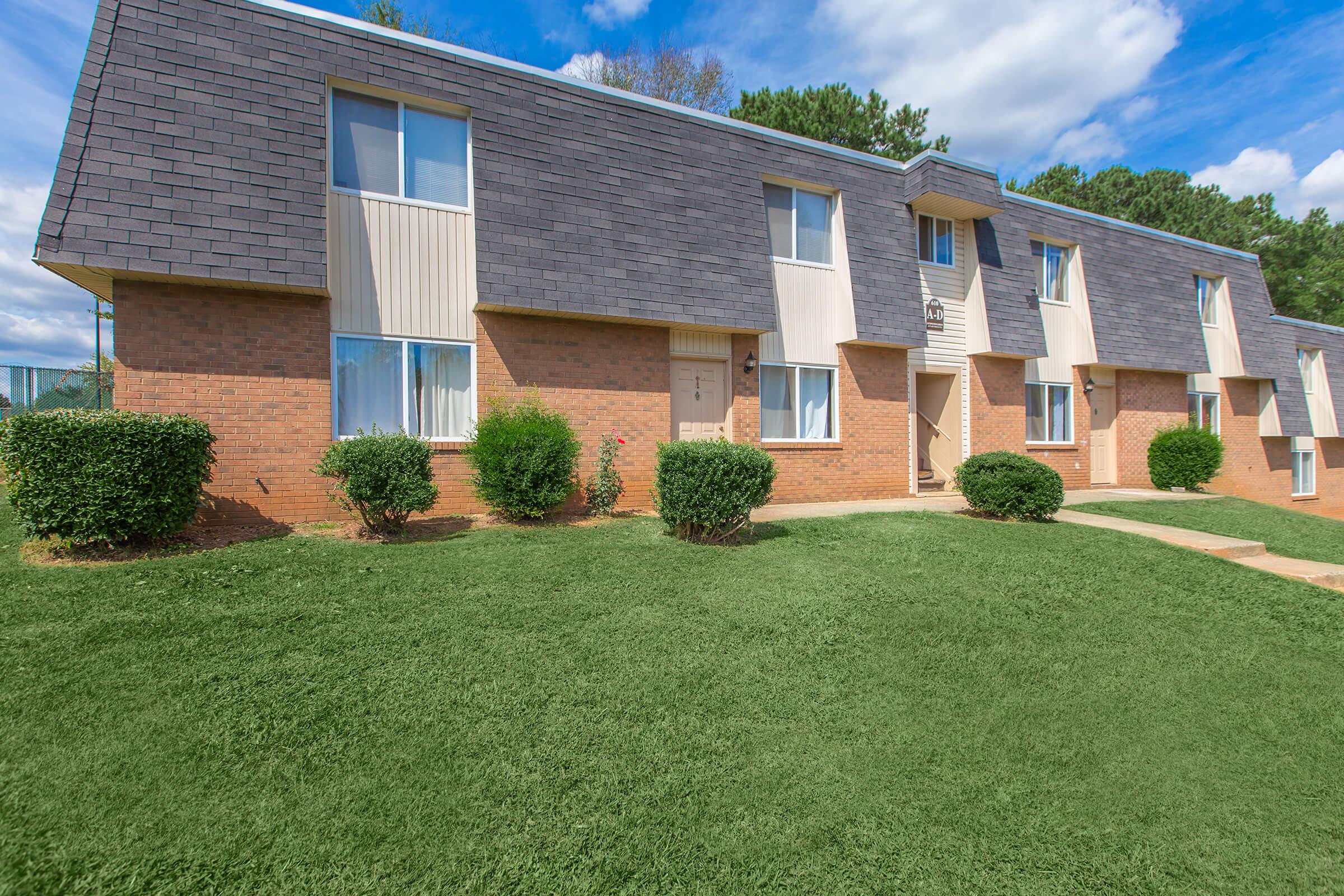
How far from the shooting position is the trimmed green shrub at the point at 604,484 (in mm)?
9141

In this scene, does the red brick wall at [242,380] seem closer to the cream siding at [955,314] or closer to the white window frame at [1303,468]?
the cream siding at [955,314]

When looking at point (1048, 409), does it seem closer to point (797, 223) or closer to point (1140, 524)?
point (1140, 524)

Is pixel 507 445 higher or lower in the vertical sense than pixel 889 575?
higher

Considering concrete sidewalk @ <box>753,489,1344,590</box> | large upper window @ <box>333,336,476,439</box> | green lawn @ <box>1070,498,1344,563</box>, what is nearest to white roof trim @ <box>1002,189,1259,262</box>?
concrete sidewalk @ <box>753,489,1344,590</box>

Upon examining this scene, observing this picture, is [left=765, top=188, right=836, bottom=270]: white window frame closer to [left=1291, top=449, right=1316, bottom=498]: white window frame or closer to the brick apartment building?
the brick apartment building

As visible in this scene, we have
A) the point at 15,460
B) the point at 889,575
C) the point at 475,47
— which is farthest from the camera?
the point at 475,47

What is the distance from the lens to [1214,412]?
17.6 m

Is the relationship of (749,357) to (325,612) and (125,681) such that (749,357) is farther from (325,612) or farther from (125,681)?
(125,681)

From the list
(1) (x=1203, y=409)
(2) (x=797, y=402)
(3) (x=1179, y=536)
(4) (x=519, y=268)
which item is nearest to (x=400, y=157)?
(4) (x=519, y=268)

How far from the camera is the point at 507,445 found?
7.77 m

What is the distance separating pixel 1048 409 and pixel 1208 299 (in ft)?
27.1

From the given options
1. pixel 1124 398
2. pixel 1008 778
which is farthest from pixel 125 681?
pixel 1124 398

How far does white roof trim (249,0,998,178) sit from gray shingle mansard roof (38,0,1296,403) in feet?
0.13

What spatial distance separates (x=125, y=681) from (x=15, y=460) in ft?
12.0
